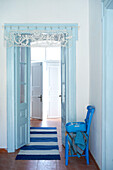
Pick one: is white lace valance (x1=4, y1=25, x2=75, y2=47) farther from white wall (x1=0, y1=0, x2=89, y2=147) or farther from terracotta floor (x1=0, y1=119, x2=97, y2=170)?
terracotta floor (x1=0, y1=119, x2=97, y2=170)

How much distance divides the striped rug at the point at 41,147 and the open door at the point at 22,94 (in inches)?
9.0

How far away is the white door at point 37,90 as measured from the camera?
6.70 m

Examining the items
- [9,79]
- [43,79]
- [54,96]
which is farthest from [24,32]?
[54,96]

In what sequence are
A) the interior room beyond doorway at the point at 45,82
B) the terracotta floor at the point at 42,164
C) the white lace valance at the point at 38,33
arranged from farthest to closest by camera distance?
the interior room beyond doorway at the point at 45,82 < the white lace valance at the point at 38,33 < the terracotta floor at the point at 42,164

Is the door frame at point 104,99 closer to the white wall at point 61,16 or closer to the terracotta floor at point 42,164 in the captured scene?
the terracotta floor at point 42,164

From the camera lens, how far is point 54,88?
6.86 meters

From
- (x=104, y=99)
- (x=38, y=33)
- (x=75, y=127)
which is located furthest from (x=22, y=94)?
(x=104, y=99)

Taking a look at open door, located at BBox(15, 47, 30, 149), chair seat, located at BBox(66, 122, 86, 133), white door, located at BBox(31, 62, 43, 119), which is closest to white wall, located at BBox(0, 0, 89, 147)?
open door, located at BBox(15, 47, 30, 149)

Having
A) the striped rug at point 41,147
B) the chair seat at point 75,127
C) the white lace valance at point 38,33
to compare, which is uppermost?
the white lace valance at point 38,33

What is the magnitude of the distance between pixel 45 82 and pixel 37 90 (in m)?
0.47

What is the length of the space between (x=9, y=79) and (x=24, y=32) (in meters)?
1.02

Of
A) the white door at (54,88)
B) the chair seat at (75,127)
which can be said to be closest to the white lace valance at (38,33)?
the chair seat at (75,127)

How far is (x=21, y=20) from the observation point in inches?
139

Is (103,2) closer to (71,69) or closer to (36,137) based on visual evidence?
(71,69)
